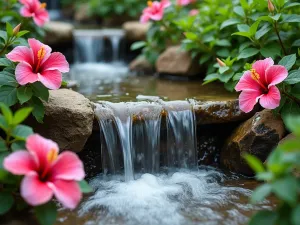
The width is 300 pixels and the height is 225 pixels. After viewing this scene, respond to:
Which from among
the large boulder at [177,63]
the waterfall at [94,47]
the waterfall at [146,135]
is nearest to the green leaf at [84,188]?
the waterfall at [146,135]

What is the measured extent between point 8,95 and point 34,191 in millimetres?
924

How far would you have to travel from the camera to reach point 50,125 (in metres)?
2.89

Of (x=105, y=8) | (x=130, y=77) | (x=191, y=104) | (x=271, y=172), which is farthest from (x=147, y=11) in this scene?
(x=105, y=8)

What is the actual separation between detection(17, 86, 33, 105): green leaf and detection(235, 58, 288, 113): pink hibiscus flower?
1.39 metres

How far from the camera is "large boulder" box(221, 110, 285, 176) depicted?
3.07 meters

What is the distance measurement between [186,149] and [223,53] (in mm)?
1287

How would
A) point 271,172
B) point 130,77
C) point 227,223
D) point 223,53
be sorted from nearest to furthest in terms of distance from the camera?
point 271,172 < point 227,223 < point 223,53 < point 130,77

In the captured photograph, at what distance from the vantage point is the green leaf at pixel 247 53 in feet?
11.3

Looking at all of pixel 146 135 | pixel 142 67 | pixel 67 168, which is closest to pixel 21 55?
pixel 67 168

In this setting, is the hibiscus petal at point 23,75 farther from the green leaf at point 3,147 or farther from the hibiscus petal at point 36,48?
the green leaf at point 3,147

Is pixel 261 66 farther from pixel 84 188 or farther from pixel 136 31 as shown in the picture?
pixel 136 31

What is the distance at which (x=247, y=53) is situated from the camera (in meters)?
3.50

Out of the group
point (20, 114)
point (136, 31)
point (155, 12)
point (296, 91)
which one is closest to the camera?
point (20, 114)

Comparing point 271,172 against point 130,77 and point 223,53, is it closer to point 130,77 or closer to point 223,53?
point 223,53
